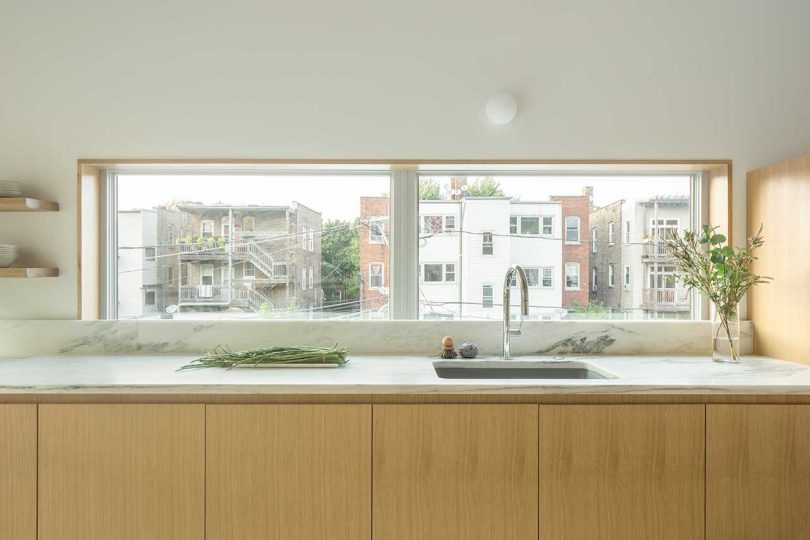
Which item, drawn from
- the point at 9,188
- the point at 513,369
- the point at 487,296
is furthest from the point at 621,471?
the point at 9,188

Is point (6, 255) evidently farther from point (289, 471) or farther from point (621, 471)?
point (621, 471)

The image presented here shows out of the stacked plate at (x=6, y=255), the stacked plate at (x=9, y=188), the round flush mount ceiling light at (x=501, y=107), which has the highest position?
the round flush mount ceiling light at (x=501, y=107)

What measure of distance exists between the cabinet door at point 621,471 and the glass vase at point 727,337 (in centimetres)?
58

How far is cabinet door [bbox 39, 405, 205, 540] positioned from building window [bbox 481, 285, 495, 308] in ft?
4.38

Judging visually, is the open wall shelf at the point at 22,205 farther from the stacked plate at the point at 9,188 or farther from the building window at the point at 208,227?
the building window at the point at 208,227

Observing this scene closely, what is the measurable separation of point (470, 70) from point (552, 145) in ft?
1.57

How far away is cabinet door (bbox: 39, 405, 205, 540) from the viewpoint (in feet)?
6.11

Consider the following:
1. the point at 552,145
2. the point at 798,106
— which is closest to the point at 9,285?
the point at 552,145

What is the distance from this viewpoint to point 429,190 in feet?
8.82

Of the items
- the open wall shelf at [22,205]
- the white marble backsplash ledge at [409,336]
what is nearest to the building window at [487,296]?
the white marble backsplash ledge at [409,336]

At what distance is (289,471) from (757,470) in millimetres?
1493

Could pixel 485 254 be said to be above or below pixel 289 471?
above

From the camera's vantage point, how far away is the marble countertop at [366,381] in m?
1.85

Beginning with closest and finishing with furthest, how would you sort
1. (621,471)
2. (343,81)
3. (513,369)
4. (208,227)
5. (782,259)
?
(621,471) < (782,259) < (513,369) < (343,81) < (208,227)
